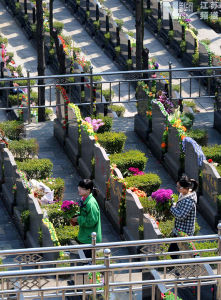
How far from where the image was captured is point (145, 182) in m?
19.2

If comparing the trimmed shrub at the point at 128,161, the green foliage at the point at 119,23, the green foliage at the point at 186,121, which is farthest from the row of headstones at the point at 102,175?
the green foliage at the point at 119,23

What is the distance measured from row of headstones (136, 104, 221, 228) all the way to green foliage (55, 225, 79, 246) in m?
2.58

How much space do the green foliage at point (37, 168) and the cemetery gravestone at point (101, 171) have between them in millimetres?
945

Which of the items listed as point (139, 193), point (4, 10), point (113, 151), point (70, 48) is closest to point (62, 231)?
point (139, 193)

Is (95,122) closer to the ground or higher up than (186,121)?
higher up

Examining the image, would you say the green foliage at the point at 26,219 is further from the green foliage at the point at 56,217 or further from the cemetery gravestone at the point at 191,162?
the cemetery gravestone at the point at 191,162

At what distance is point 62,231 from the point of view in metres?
17.7

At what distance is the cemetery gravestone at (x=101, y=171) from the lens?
63.3 feet

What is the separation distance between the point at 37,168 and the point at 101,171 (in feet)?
4.22

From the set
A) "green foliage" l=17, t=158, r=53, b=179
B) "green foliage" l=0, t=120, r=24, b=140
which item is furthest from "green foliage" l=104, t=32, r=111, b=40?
"green foliage" l=17, t=158, r=53, b=179

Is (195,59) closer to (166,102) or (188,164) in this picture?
(166,102)

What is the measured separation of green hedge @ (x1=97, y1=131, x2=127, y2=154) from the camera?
2108 cm

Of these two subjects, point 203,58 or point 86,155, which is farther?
point 203,58

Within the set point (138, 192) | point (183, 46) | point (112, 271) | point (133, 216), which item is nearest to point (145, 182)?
point (138, 192)
